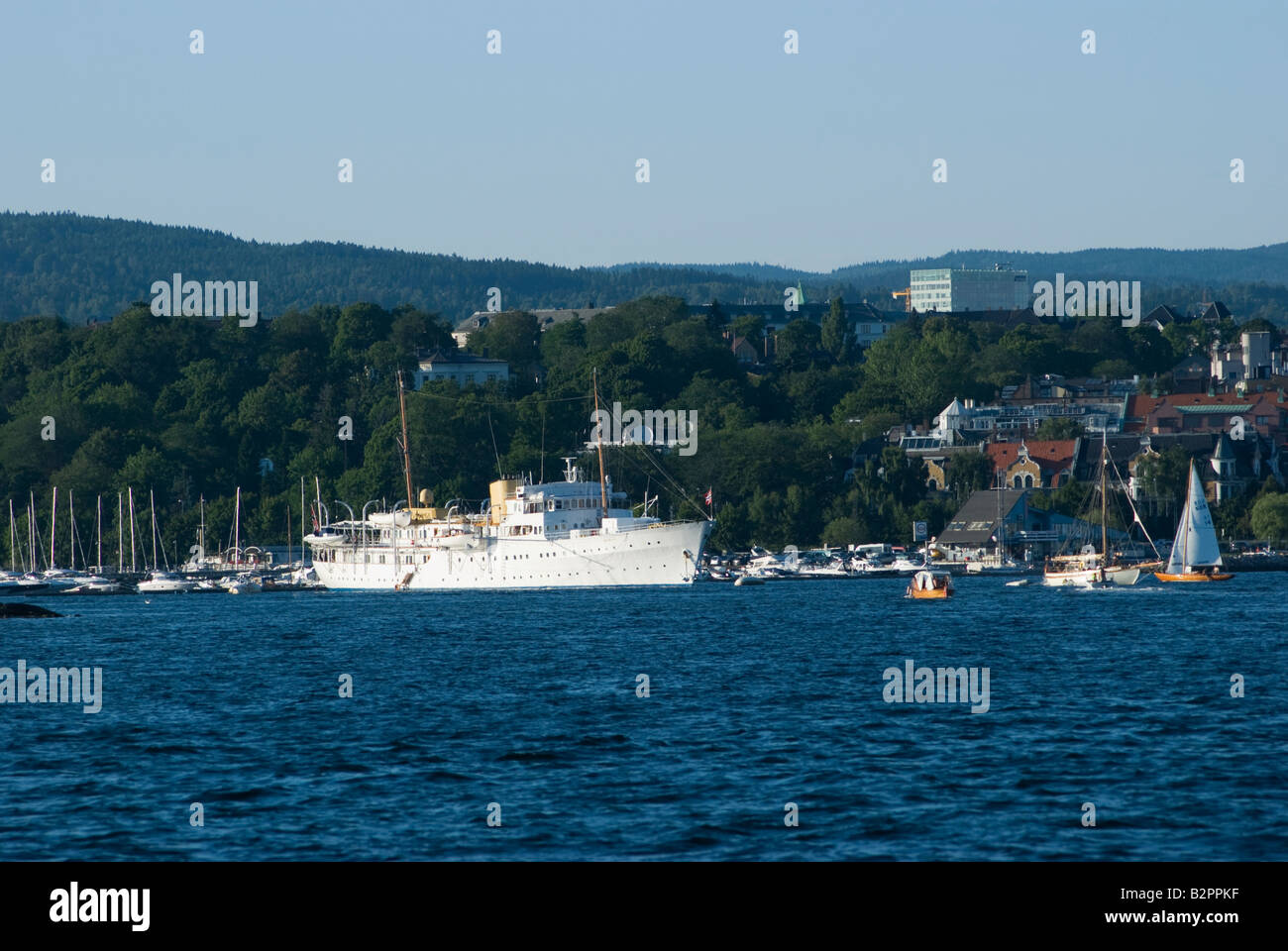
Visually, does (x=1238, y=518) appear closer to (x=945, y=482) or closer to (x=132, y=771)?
(x=945, y=482)

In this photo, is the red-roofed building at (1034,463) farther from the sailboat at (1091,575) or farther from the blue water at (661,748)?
the blue water at (661,748)

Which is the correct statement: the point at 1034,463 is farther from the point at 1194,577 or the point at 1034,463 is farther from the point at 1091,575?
the point at 1091,575

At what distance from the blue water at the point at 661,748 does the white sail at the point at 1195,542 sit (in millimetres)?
28841

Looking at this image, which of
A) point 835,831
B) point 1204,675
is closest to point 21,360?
point 1204,675

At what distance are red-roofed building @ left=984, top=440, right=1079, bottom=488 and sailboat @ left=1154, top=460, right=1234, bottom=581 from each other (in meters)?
46.3

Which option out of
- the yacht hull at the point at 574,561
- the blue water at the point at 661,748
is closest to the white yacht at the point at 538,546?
the yacht hull at the point at 574,561

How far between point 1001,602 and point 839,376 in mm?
108357

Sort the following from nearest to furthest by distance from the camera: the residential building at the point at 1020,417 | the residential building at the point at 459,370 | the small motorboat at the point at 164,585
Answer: the small motorboat at the point at 164,585 → the residential building at the point at 1020,417 → the residential building at the point at 459,370

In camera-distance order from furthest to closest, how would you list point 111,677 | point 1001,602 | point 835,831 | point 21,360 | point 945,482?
point 21,360, point 945,482, point 1001,602, point 111,677, point 835,831

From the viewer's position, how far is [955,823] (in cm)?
2597

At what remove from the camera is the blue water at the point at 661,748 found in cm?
2550

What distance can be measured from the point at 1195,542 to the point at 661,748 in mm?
67237

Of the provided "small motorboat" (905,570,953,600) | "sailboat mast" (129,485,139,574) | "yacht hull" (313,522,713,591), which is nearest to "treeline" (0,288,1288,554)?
"sailboat mast" (129,485,139,574)

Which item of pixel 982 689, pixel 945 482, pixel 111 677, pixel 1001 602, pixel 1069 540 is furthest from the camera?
pixel 945 482
